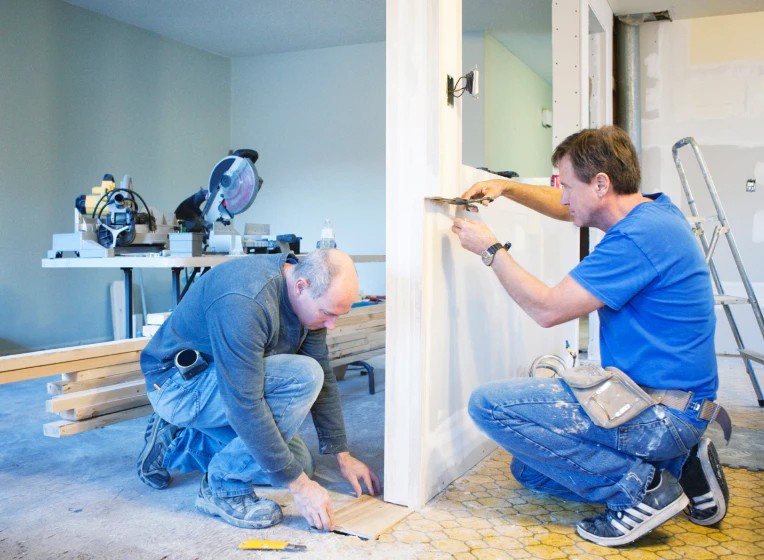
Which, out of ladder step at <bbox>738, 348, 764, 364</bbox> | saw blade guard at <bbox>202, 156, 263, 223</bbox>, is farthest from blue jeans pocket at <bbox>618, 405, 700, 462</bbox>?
saw blade guard at <bbox>202, 156, 263, 223</bbox>

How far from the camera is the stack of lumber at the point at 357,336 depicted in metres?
3.55

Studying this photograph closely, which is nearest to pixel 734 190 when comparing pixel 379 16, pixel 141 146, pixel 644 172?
pixel 644 172

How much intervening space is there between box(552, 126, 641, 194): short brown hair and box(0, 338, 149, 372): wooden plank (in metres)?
1.75

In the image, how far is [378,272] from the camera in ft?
22.9

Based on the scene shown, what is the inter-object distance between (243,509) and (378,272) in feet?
16.9

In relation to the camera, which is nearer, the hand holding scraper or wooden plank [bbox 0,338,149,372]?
the hand holding scraper

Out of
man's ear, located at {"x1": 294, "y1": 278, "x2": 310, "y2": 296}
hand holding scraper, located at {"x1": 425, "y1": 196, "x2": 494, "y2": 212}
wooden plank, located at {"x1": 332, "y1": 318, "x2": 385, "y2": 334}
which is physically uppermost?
hand holding scraper, located at {"x1": 425, "y1": 196, "x2": 494, "y2": 212}

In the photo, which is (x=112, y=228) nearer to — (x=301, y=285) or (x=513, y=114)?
(x=301, y=285)

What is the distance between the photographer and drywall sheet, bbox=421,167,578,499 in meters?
2.04

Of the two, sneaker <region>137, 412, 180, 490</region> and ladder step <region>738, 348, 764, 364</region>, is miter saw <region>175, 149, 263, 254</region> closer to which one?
sneaker <region>137, 412, 180, 490</region>

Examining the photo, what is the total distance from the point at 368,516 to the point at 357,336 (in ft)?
5.98

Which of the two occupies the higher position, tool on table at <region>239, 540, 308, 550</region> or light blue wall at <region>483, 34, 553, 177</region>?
light blue wall at <region>483, 34, 553, 177</region>

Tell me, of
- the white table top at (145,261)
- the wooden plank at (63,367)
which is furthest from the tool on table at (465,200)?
the wooden plank at (63,367)

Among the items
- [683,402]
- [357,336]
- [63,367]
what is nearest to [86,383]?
[63,367]
